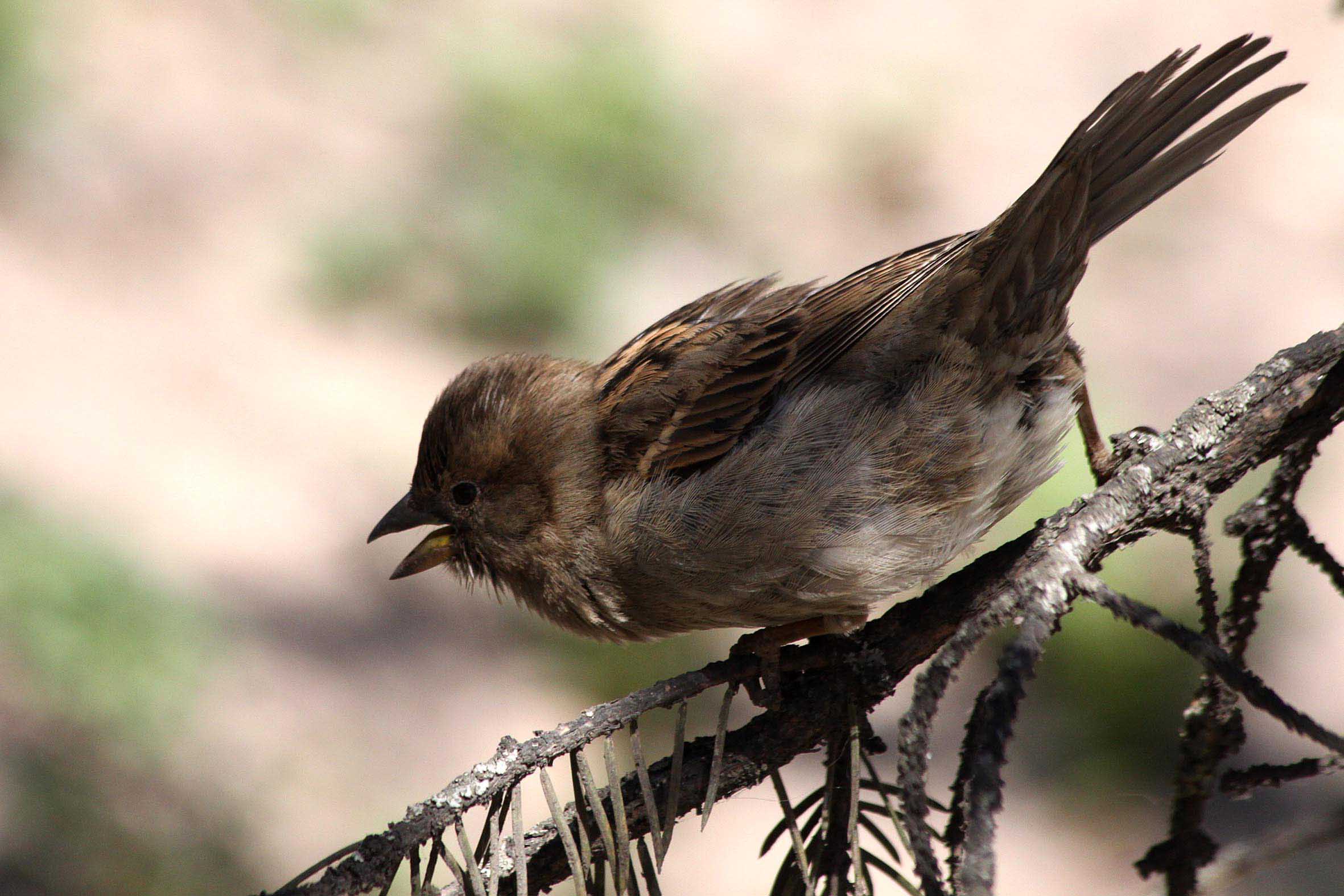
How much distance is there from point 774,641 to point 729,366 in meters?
0.77

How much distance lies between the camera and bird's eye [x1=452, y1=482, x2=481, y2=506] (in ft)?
10.0

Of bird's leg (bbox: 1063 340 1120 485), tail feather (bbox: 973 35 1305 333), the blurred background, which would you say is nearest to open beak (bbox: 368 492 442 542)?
tail feather (bbox: 973 35 1305 333)

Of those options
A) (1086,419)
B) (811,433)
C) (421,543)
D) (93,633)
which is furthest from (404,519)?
(93,633)

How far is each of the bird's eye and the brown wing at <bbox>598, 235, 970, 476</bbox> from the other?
1.17 feet

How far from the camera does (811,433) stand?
2.74 metres

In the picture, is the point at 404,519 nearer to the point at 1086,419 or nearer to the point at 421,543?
the point at 421,543

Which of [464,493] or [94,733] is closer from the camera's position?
[464,493]

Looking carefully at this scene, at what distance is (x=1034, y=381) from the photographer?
2.67 meters

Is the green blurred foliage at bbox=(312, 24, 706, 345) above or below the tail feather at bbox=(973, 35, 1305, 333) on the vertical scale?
above

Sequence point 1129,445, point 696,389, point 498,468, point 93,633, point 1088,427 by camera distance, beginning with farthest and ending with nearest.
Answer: point 93,633
point 498,468
point 696,389
point 1088,427
point 1129,445

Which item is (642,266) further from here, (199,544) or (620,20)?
(199,544)

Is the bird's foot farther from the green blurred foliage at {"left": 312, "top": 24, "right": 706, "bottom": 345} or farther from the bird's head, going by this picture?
the green blurred foliage at {"left": 312, "top": 24, "right": 706, "bottom": 345}

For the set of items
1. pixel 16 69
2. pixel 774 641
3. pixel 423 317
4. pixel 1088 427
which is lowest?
pixel 774 641

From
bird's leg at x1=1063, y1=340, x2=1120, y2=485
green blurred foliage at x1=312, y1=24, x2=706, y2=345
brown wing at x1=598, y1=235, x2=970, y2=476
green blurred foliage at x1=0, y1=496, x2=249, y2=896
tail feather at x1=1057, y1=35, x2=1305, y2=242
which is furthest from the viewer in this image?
green blurred foliage at x1=312, y1=24, x2=706, y2=345
